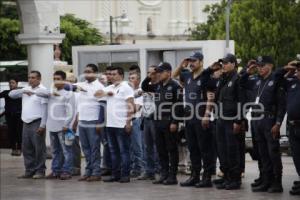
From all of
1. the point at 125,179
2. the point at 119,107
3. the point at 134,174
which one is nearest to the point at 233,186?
the point at 125,179

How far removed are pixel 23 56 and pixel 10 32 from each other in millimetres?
1788

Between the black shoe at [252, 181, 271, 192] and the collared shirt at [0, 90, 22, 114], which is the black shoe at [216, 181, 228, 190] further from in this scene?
the collared shirt at [0, 90, 22, 114]

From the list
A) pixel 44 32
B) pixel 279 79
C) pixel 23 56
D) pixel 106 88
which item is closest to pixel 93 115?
pixel 106 88

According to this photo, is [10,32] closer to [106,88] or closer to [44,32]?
[44,32]

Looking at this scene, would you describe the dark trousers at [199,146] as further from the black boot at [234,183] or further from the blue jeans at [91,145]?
the blue jeans at [91,145]

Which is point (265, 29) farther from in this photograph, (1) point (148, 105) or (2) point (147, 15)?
(2) point (147, 15)

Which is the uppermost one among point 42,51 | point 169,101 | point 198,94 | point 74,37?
point 74,37

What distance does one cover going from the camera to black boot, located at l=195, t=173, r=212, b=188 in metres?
16.1

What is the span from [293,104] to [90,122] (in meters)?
4.47

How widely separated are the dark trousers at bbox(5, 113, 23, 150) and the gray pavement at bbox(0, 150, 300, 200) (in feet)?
18.0

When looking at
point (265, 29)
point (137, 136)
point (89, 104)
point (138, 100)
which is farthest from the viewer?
point (265, 29)

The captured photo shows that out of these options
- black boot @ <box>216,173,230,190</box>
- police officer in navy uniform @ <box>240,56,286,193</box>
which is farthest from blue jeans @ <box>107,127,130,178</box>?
police officer in navy uniform @ <box>240,56,286,193</box>

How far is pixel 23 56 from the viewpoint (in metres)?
67.4

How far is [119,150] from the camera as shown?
1764 cm
